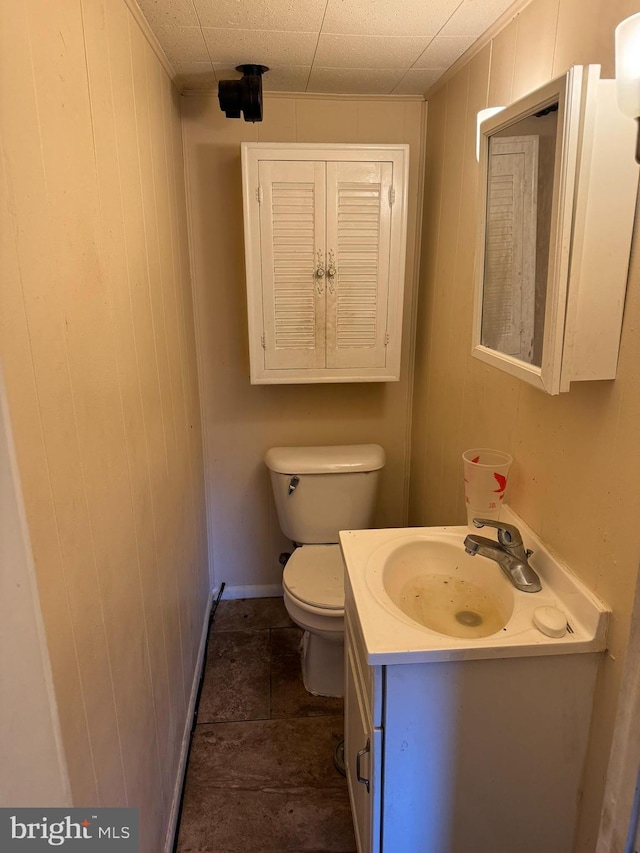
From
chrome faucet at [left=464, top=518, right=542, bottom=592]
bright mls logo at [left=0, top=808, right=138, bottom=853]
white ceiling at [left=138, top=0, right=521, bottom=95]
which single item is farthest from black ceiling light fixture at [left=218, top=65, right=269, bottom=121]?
bright mls logo at [left=0, top=808, right=138, bottom=853]

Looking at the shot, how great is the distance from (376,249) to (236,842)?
1885mm

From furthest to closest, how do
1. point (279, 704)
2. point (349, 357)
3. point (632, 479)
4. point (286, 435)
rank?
point (286, 435), point (349, 357), point (279, 704), point (632, 479)

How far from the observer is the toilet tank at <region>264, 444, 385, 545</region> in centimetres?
221

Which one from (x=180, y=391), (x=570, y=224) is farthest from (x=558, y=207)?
(x=180, y=391)

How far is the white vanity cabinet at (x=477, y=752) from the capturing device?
109 centimetres

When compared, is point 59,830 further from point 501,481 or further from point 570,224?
point 570,224

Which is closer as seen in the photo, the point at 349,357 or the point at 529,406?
the point at 529,406

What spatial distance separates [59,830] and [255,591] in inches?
68.9

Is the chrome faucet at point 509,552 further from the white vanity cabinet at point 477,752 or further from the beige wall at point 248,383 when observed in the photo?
the beige wall at point 248,383

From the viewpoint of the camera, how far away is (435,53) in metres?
1.69

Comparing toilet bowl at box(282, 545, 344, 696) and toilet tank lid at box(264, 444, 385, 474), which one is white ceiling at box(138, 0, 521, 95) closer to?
toilet tank lid at box(264, 444, 385, 474)

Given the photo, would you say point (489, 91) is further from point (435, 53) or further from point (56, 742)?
point (56, 742)

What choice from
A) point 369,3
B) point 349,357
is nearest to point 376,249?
point 349,357

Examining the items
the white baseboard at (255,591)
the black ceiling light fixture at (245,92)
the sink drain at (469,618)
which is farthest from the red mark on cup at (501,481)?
the white baseboard at (255,591)
